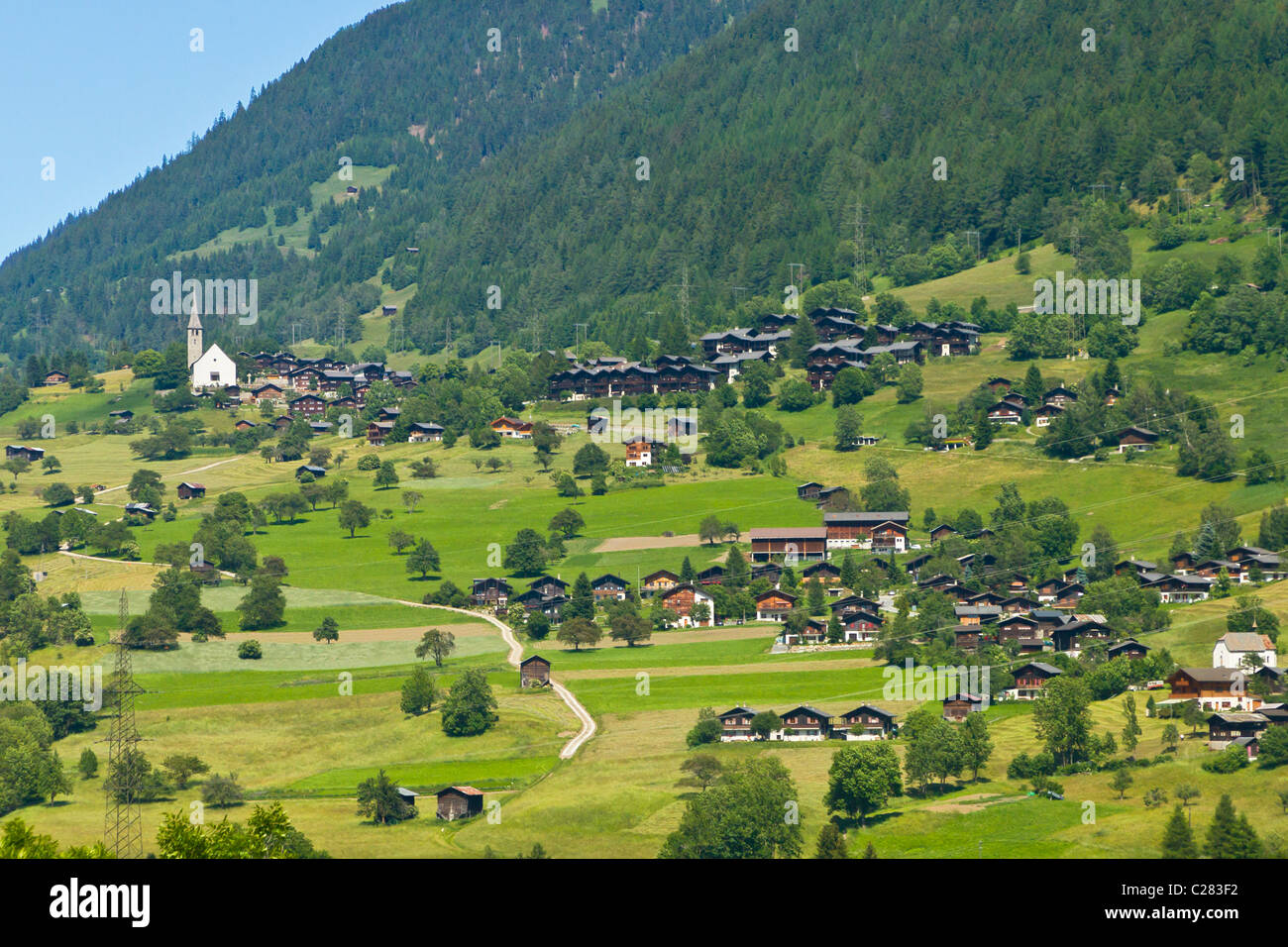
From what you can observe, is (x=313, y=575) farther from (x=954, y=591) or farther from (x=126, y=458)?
(x=126, y=458)

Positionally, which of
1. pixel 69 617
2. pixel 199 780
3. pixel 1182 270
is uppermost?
pixel 1182 270

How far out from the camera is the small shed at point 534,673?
99750mm

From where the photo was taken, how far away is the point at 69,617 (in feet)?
367

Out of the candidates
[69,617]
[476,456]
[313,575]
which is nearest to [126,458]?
[476,456]

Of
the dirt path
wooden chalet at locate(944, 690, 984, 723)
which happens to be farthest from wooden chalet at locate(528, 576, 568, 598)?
wooden chalet at locate(944, 690, 984, 723)

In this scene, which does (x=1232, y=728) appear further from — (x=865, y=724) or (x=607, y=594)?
(x=607, y=594)

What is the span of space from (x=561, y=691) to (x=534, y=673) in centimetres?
312

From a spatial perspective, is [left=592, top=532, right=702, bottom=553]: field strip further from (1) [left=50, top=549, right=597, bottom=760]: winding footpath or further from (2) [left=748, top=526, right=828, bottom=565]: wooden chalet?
(1) [left=50, top=549, right=597, bottom=760]: winding footpath

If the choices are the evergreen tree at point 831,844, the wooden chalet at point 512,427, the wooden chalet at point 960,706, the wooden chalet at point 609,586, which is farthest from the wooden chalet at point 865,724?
the wooden chalet at point 512,427

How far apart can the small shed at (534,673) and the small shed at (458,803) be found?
76.7 ft

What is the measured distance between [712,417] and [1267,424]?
59.8 meters

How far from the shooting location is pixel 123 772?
80.1 m

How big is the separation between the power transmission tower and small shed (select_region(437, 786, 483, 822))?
14613 mm

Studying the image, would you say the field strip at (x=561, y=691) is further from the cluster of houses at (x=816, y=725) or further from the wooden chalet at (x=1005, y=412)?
the wooden chalet at (x=1005, y=412)
